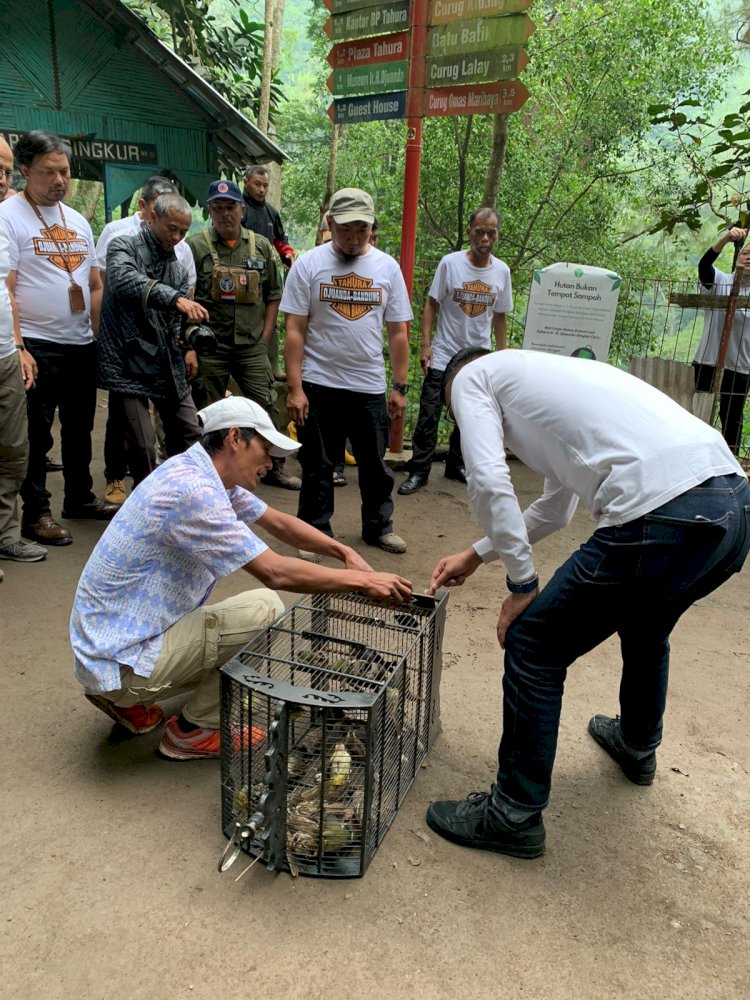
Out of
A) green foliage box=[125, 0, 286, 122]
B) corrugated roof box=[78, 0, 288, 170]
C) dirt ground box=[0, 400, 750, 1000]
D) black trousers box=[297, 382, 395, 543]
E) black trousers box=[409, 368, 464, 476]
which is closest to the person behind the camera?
dirt ground box=[0, 400, 750, 1000]

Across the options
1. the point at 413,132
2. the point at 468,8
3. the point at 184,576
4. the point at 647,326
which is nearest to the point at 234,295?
the point at 413,132

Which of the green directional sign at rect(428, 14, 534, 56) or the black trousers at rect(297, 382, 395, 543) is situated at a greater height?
the green directional sign at rect(428, 14, 534, 56)

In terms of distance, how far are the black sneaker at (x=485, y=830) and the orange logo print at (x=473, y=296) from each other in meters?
3.93

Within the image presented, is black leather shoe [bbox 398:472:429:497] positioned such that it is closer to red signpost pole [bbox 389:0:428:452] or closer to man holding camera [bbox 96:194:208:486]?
red signpost pole [bbox 389:0:428:452]

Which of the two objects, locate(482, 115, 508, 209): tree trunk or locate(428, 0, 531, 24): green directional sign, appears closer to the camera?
locate(428, 0, 531, 24): green directional sign

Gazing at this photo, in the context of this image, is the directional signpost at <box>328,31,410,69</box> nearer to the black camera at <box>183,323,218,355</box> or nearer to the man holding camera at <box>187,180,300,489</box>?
the man holding camera at <box>187,180,300,489</box>

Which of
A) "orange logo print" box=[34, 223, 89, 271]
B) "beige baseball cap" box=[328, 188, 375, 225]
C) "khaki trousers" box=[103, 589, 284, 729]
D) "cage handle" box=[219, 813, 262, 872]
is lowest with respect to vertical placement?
"cage handle" box=[219, 813, 262, 872]

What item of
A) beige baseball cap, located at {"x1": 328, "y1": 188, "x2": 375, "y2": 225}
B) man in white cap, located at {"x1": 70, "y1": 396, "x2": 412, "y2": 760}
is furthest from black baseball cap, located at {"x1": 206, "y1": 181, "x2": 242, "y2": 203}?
man in white cap, located at {"x1": 70, "y1": 396, "x2": 412, "y2": 760}

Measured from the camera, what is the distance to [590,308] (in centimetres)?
563

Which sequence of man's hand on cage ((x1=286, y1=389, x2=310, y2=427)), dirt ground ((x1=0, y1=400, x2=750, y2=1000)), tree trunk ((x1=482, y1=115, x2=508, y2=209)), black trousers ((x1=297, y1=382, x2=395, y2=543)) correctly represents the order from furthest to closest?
tree trunk ((x1=482, y1=115, x2=508, y2=209)) → black trousers ((x1=297, y1=382, x2=395, y2=543)) → man's hand on cage ((x1=286, y1=389, x2=310, y2=427)) → dirt ground ((x1=0, y1=400, x2=750, y2=1000))

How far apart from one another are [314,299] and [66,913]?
3.11 metres

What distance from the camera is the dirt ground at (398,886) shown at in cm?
182

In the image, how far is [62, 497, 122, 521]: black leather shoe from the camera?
4641mm

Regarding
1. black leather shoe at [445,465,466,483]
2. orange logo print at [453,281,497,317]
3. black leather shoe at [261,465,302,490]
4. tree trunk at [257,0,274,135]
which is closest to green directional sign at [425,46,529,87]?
orange logo print at [453,281,497,317]
